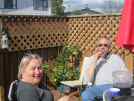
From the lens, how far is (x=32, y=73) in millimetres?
3674

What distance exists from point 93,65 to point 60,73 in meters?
3.10

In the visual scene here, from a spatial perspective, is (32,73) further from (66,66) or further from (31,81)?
(66,66)

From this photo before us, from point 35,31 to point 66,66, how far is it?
1.07 metres

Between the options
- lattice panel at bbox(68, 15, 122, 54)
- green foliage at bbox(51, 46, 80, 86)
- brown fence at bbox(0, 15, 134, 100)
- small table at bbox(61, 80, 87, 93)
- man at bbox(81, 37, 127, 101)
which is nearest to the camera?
man at bbox(81, 37, 127, 101)

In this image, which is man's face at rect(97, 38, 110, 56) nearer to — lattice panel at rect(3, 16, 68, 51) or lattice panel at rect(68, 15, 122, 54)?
lattice panel at rect(3, 16, 68, 51)

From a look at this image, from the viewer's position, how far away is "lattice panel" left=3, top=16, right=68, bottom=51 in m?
8.70

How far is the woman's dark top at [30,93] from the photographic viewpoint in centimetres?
352

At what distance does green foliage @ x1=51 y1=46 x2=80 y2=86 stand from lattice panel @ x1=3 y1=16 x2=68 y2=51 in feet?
1.26

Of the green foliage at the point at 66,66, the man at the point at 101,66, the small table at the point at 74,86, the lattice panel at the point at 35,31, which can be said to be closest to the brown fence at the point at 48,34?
the lattice panel at the point at 35,31

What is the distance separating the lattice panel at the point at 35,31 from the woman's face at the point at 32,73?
4.88 meters

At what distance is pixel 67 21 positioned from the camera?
10.3m

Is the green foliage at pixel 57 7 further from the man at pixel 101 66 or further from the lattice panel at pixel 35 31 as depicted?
the man at pixel 101 66

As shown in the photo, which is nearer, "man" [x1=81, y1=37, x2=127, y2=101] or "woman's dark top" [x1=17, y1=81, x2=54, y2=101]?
"woman's dark top" [x1=17, y1=81, x2=54, y2=101]

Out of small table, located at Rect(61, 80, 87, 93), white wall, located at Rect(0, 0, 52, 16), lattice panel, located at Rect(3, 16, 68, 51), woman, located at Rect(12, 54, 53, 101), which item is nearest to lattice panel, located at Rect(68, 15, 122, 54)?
lattice panel, located at Rect(3, 16, 68, 51)
